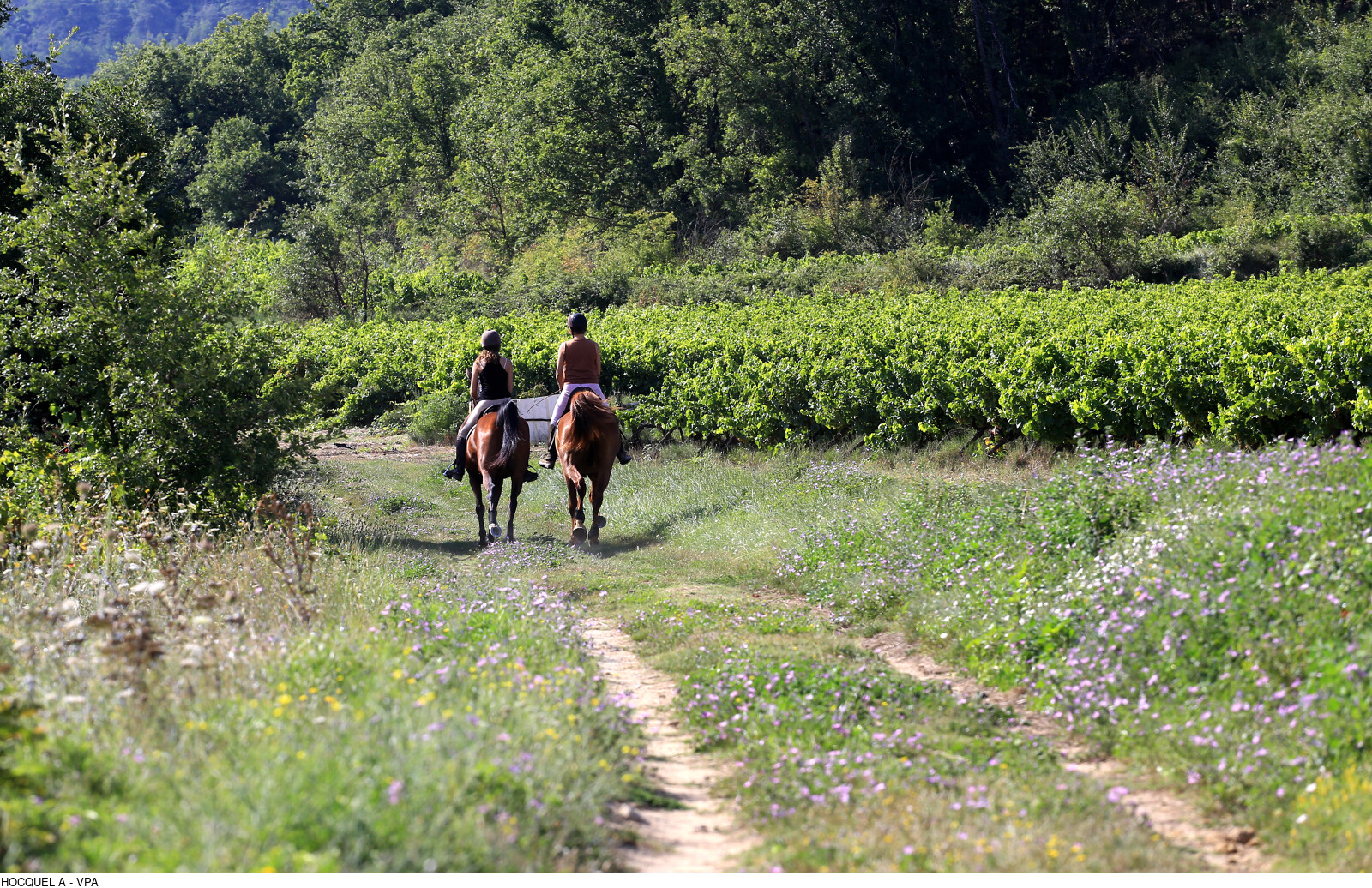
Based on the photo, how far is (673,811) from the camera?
16.8 feet

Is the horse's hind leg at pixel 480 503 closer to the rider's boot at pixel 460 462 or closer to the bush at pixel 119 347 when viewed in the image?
the rider's boot at pixel 460 462

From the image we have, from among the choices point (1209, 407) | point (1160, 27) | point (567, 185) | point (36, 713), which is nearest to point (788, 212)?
point (567, 185)

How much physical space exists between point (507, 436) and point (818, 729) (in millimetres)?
7870

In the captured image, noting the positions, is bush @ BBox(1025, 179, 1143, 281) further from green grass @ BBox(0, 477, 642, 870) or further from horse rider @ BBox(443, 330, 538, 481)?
green grass @ BBox(0, 477, 642, 870)

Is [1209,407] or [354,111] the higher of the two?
[354,111]

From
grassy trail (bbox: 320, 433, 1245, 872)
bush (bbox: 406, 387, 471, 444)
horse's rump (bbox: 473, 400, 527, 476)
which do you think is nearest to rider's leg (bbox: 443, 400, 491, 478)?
horse's rump (bbox: 473, 400, 527, 476)

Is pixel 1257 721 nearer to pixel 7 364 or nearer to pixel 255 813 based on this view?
pixel 255 813

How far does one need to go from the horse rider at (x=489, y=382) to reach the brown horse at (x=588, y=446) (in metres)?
0.60

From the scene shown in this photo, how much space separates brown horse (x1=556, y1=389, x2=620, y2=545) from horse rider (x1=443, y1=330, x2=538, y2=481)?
605 mm

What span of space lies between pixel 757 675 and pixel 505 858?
2998 millimetres

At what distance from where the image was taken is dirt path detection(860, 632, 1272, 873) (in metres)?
4.59

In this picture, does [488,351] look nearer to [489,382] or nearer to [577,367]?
[489,382]

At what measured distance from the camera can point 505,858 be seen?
3.82 meters

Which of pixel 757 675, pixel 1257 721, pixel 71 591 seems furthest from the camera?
pixel 71 591
